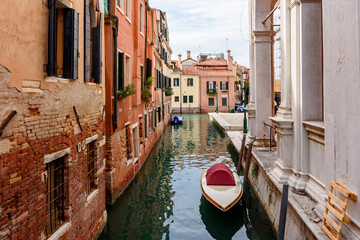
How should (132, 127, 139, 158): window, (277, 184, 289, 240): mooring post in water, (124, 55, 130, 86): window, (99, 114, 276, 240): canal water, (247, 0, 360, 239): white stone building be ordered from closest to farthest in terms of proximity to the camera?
(247, 0, 360, 239): white stone building
(277, 184, 289, 240): mooring post in water
(99, 114, 276, 240): canal water
(124, 55, 130, 86): window
(132, 127, 139, 158): window

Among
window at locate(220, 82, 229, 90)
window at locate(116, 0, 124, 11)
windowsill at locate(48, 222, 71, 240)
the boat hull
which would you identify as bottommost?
the boat hull

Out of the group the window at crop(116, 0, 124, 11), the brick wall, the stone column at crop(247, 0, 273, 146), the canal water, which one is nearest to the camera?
the brick wall

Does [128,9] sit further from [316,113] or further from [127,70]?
[316,113]

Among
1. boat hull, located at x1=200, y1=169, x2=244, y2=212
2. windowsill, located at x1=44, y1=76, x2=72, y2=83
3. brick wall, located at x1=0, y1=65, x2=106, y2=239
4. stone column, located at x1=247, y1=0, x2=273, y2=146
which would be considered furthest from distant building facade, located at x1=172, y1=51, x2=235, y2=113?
windowsill, located at x1=44, y1=76, x2=72, y2=83

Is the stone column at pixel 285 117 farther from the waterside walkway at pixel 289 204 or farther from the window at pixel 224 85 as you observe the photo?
the window at pixel 224 85

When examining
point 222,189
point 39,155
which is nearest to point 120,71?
point 222,189

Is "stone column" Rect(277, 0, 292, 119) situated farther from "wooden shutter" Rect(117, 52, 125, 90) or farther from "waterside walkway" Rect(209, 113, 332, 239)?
"wooden shutter" Rect(117, 52, 125, 90)

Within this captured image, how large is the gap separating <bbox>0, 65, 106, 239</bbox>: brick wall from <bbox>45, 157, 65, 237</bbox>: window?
0.30 ft

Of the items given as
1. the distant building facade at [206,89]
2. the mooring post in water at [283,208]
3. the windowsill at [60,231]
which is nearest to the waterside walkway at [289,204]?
the mooring post in water at [283,208]

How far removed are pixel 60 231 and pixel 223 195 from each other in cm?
425

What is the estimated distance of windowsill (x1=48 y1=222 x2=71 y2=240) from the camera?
163 inches

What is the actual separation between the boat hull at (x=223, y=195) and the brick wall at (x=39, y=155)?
297cm

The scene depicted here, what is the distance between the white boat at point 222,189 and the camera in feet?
23.6

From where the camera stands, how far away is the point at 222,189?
773cm
